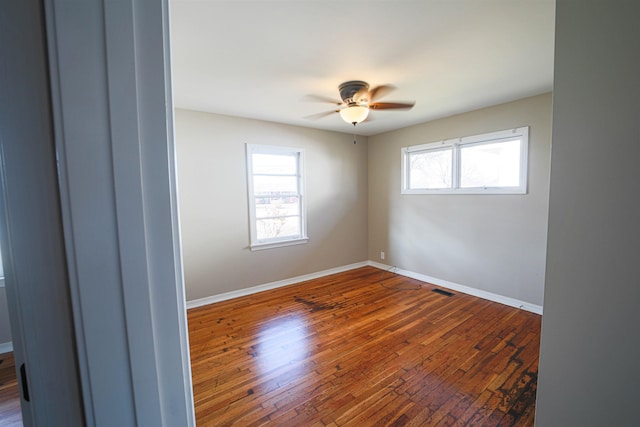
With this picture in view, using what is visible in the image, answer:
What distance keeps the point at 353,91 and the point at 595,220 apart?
7.01 feet

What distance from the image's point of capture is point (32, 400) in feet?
1.45

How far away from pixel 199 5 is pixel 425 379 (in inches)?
119

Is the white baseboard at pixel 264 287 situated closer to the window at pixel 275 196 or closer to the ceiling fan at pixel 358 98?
the window at pixel 275 196

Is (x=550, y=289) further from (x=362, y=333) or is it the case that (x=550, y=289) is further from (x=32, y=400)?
(x=362, y=333)

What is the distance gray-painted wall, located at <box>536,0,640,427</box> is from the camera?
806 mm

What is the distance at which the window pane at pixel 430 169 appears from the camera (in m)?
3.88

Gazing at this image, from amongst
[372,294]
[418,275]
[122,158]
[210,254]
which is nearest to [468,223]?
[418,275]

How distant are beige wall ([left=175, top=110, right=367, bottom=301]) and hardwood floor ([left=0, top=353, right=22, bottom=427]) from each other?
155cm

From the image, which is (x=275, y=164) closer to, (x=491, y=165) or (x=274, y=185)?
(x=274, y=185)

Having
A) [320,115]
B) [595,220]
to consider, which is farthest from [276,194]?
[595,220]

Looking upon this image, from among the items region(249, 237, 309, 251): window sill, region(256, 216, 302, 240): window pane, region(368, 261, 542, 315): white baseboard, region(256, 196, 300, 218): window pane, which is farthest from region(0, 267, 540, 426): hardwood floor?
region(256, 196, 300, 218): window pane

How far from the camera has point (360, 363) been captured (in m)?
2.24

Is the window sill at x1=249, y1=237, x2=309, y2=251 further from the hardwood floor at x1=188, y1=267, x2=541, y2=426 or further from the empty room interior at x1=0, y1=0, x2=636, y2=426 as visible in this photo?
the hardwood floor at x1=188, y1=267, x2=541, y2=426

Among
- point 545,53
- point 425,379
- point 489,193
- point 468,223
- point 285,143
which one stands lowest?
point 425,379
